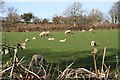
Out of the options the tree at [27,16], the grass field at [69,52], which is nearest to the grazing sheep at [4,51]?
the grass field at [69,52]

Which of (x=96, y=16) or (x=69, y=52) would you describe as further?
(x=96, y=16)

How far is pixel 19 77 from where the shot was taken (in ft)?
3.68

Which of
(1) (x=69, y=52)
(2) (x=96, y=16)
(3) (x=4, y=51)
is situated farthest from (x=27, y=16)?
(3) (x=4, y=51)

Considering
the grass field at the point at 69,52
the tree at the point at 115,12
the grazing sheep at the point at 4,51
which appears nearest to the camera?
the grazing sheep at the point at 4,51

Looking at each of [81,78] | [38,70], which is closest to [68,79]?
[81,78]

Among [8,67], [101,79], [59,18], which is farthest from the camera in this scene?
[59,18]

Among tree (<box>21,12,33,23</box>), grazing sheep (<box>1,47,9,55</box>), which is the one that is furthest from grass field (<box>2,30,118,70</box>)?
tree (<box>21,12,33,23</box>)

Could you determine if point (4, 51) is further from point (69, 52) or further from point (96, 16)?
point (96, 16)

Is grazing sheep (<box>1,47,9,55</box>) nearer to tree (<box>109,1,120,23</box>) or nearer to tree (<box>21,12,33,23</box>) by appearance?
tree (<box>109,1,120,23</box>)

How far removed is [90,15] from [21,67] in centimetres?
5324

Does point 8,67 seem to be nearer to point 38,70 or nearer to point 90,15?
point 38,70

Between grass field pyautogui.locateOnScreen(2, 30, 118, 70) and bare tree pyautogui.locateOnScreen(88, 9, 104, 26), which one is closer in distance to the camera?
grass field pyautogui.locateOnScreen(2, 30, 118, 70)

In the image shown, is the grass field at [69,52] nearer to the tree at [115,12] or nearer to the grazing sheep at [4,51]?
the grazing sheep at [4,51]

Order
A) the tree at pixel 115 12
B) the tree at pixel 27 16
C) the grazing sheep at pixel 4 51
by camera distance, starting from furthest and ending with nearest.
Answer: the tree at pixel 27 16 → the tree at pixel 115 12 → the grazing sheep at pixel 4 51
